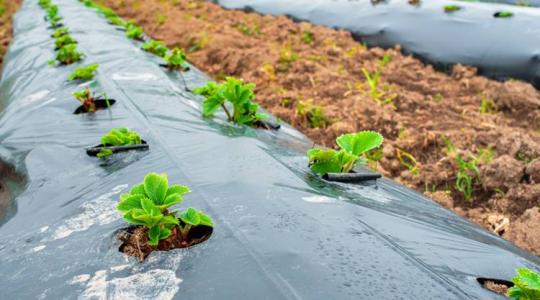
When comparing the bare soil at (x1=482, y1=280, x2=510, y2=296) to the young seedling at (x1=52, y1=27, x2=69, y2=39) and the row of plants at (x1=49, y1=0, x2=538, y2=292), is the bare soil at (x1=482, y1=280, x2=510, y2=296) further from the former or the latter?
the young seedling at (x1=52, y1=27, x2=69, y2=39)

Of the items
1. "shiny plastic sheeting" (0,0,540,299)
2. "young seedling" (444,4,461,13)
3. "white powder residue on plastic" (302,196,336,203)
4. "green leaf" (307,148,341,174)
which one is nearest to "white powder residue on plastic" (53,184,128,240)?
"shiny plastic sheeting" (0,0,540,299)

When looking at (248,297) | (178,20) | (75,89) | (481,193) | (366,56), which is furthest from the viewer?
(178,20)

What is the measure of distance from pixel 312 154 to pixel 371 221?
370mm

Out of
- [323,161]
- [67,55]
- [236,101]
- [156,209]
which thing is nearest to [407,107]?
[236,101]

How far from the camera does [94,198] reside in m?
1.55

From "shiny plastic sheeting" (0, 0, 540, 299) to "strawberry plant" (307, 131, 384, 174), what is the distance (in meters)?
0.07

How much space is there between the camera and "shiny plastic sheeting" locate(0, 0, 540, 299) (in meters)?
1.11

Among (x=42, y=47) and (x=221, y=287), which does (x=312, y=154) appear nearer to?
(x=221, y=287)

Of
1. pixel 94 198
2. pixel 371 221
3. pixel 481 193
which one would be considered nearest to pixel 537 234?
pixel 481 193

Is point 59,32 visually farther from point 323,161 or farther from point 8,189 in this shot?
point 323,161

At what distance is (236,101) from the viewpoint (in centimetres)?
221

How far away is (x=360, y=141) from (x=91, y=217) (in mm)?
894

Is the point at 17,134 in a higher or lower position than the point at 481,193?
higher

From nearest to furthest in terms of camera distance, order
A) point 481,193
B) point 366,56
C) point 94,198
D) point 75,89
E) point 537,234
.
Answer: point 94,198, point 537,234, point 481,193, point 75,89, point 366,56
